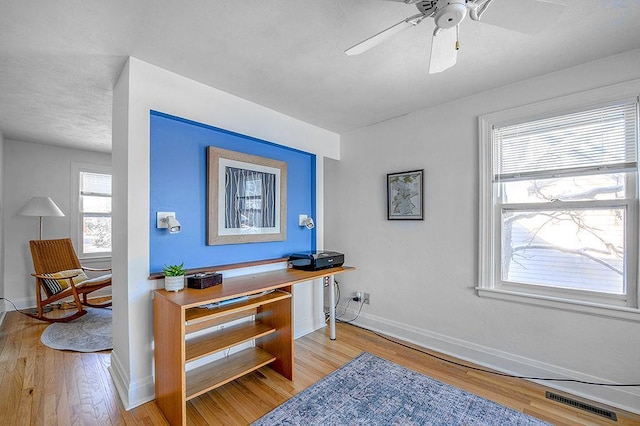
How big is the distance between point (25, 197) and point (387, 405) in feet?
16.6

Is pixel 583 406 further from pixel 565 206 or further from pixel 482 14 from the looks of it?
pixel 482 14

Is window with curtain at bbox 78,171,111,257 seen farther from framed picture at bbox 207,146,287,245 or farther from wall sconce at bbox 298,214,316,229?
wall sconce at bbox 298,214,316,229

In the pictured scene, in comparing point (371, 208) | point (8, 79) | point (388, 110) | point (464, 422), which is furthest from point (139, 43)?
point (464, 422)

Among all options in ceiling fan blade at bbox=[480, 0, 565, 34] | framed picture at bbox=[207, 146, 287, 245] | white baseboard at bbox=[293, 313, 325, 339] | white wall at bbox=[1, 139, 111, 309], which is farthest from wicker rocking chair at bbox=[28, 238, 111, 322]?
ceiling fan blade at bbox=[480, 0, 565, 34]

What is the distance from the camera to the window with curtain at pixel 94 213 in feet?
14.1

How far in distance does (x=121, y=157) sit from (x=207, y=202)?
25.1 inches

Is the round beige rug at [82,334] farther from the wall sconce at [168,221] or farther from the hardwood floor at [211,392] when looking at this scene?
the wall sconce at [168,221]

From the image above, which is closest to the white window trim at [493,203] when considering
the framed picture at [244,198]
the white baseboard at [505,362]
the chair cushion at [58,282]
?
the white baseboard at [505,362]

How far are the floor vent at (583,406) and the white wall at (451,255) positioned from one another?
0.11m

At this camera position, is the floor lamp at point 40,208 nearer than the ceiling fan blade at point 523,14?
No

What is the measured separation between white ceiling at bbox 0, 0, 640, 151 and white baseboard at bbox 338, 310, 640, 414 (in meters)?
2.17

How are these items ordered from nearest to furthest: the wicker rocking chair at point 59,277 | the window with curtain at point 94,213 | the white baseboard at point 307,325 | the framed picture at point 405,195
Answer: the framed picture at point 405,195, the white baseboard at point 307,325, the wicker rocking chair at point 59,277, the window with curtain at point 94,213

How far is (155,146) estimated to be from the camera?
201cm

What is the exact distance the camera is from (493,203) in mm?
2355
